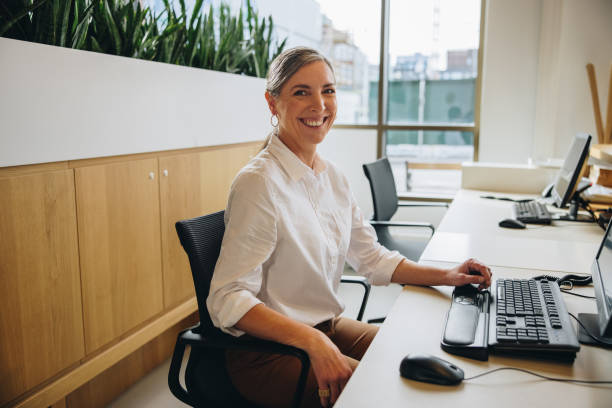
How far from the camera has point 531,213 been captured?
261 cm

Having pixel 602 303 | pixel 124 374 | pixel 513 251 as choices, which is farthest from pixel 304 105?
pixel 124 374

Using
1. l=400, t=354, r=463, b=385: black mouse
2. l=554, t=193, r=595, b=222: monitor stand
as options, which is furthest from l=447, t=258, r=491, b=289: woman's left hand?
l=554, t=193, r=595, b=222: monitor stand

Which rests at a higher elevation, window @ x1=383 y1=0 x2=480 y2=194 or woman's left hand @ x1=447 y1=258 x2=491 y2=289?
window @ x1=383 y1=0 x2=480 y2=194

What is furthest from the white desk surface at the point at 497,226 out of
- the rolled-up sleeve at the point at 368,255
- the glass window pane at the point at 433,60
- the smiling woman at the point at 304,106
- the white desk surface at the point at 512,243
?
the glass window pane at the point at 433,60

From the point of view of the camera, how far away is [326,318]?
56.8 inches

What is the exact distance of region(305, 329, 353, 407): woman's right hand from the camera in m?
1.09

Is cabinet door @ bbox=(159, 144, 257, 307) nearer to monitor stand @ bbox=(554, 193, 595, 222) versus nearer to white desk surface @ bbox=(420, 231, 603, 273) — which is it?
white desk surface @ bbox=(420, 231, 603, 273)

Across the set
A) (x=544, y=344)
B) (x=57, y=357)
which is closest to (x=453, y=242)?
(x=544, y=344)

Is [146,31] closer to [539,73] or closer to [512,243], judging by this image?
[512,243]

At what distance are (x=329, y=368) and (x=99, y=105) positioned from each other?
57.4 inches

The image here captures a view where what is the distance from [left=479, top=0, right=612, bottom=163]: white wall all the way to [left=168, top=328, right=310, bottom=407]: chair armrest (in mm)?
3325

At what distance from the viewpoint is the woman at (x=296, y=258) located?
1168mm

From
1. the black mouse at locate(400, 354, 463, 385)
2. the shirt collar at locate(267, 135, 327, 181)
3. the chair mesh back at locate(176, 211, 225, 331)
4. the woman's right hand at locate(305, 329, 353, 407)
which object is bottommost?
the woman's right hand at locate(305, 329, 353, 407)

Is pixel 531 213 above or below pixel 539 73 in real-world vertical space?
below
